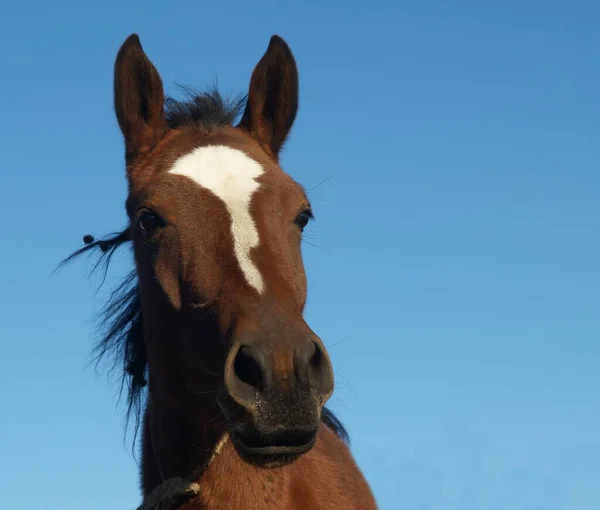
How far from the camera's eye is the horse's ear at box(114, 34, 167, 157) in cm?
588

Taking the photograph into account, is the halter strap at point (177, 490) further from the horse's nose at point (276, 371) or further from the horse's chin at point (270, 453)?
the horse's nose at point (276, 371)

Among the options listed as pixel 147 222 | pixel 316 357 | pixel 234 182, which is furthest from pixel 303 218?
pixel 316 357

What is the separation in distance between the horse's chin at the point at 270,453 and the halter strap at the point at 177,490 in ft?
2.07

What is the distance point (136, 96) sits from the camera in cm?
592

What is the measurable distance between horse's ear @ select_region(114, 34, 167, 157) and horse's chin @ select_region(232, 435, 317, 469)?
7.89 ft

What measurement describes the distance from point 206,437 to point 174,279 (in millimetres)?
873

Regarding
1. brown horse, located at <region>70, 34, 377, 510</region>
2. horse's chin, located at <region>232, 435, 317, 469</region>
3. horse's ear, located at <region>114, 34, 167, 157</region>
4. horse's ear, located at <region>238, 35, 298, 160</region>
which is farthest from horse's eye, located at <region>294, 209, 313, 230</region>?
horse's chin, located at <region>232, 435, 317, 469</region>

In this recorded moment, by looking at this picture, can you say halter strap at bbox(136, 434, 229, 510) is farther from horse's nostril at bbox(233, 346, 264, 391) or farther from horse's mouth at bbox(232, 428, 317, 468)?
horse's nostril at bbox(233, 346, 264, 391)

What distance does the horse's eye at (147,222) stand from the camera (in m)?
5.06

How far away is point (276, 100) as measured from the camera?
6180mm

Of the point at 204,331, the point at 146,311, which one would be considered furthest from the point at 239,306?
the point at 146,311

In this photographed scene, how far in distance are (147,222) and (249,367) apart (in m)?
1.35

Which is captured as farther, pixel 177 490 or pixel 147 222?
pixel 147 222

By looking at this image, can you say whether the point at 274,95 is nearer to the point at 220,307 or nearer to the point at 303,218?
the point at 303,218
